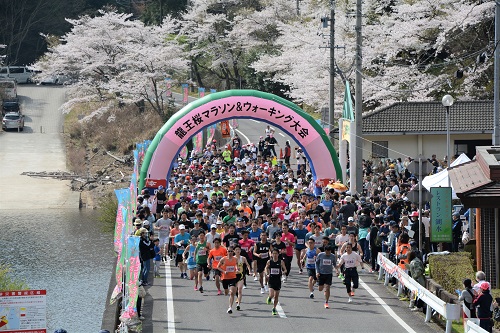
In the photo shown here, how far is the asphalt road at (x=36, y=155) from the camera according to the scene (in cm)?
4453

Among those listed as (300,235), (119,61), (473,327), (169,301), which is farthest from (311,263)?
(119,61)

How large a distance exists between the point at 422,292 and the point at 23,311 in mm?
7517

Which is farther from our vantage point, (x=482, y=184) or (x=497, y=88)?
(x=497, y=88)

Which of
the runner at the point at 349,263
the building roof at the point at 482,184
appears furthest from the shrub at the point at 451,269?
the runner at the point at 349,263

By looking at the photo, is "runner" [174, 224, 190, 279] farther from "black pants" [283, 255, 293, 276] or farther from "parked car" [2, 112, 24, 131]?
"parked car" [2, 112, 24, 131]

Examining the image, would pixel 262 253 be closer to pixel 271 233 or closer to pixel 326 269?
pixel 326 269

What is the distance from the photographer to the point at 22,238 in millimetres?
34875

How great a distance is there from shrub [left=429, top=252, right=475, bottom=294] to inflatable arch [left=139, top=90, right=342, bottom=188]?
10.3m

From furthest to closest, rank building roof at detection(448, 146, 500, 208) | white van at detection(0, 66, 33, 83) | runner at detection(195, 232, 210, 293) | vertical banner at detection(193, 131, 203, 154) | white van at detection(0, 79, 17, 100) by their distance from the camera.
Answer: white van at detection(0, 66, 33, 83) < white van at detection(0, 79, 17, 100) < vertical banner at detection(193, 131, 203, 154) < runner at detection(195, 232, 210, 293) < building roof at detection(448, 146, 500, 208)

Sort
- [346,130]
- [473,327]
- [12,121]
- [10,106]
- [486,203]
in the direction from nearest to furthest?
[473,327]
[486,203]
[346,130]
[12,121]
[10,106]

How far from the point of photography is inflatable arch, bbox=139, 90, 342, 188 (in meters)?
30.0

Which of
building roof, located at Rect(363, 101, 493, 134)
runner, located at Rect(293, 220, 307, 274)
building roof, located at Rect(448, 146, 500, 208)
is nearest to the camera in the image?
building roof, located at Rect(448, 146, 500, 208)

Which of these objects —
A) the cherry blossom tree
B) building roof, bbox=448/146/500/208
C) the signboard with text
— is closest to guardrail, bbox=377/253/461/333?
building roof, bbox=448/146/500/208

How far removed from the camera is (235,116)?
99.6 feet
